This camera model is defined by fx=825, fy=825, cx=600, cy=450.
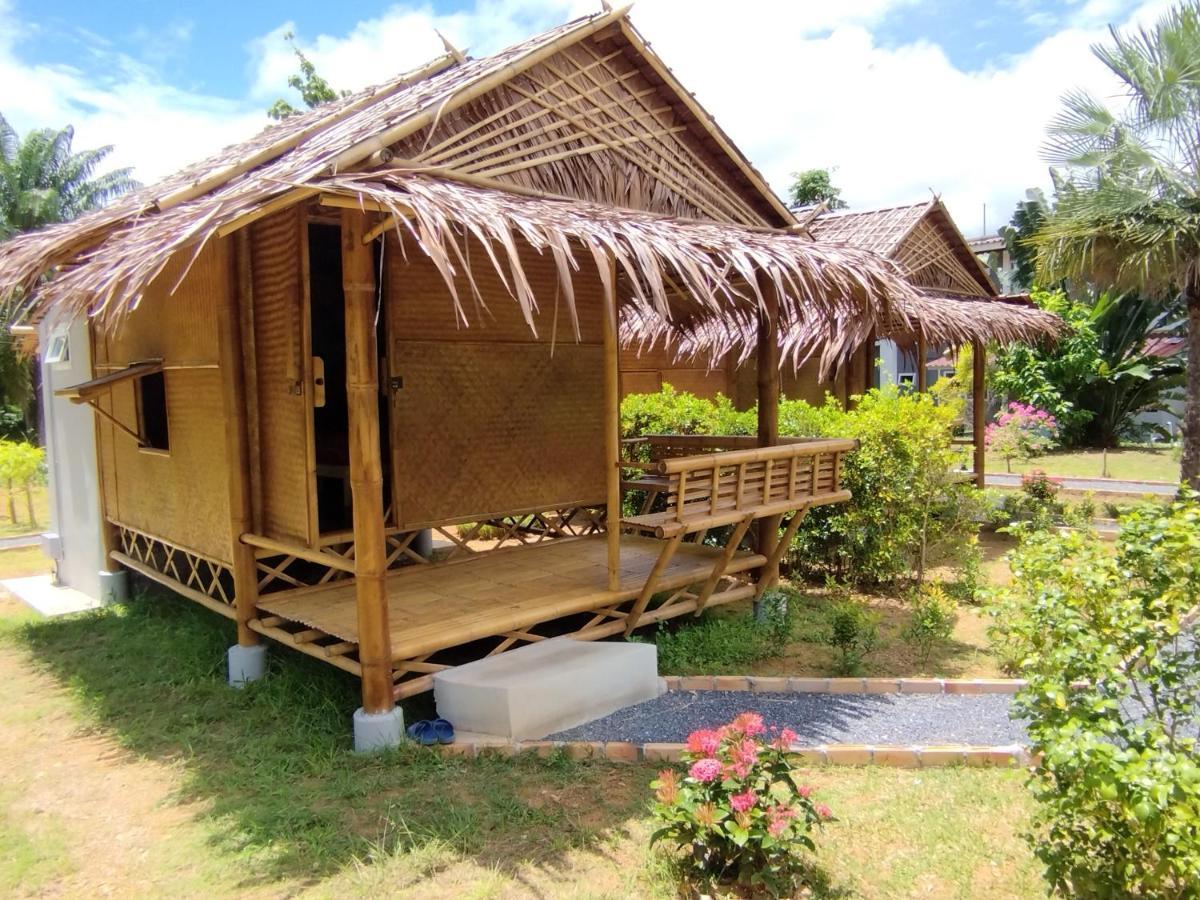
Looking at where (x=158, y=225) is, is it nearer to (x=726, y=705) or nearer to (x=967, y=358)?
(x=726, y=705)

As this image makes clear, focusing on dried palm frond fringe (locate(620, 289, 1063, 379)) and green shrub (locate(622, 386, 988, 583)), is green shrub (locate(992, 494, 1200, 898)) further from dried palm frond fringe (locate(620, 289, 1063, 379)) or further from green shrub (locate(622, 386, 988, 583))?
dried palm frond fringe (locate(620, 289, 1063, 379))

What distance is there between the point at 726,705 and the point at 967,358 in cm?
1666

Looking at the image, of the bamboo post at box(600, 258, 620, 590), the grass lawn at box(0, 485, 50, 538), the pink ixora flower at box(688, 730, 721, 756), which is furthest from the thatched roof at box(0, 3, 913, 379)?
the grass lawn at box(0, 485, 50, 538)

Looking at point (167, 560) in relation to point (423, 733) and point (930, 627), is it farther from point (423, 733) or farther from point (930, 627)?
point (930, 627)

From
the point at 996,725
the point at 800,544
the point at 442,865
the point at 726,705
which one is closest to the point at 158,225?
the point at 442,865

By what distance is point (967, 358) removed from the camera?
63.2ft

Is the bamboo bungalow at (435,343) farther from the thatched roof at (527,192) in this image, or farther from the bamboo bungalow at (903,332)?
the bamboo bungalow at (903,332)

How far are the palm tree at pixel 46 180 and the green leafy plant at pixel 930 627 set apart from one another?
2491 centimetres

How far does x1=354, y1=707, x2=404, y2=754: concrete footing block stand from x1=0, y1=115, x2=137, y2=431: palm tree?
23.0 m

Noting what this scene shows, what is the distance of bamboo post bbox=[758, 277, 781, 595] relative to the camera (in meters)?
6.35

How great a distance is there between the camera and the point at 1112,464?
17453 millimetres

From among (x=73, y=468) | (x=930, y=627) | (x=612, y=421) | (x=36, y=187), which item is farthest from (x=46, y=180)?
(x=930, y=627)

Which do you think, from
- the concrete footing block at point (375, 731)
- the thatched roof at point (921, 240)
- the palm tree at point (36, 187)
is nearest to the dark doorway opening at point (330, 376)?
the concrete footing block at point (375, 731)

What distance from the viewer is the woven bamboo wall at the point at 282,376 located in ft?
16.0
